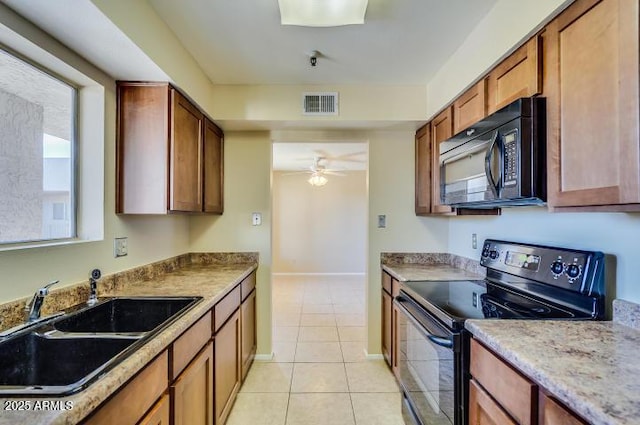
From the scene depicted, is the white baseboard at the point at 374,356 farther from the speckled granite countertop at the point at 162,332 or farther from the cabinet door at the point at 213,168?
the cabinet door at the point at 213,168

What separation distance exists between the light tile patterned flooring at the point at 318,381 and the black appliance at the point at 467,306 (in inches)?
14.7

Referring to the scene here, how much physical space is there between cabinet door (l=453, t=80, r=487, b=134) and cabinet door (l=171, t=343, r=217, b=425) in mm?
1917

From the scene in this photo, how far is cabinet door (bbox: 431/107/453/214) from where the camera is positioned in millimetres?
2191

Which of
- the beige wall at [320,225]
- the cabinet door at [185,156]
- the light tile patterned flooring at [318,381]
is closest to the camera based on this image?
the cabinet door at [185,156]

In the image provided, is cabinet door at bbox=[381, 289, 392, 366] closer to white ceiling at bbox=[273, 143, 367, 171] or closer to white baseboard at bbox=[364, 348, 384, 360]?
white baseboard at bbox=[364, 348, 384, 360]

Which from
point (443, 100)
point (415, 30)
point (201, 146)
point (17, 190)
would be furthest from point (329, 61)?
point (17, 190)

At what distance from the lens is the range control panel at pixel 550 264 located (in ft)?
4.17

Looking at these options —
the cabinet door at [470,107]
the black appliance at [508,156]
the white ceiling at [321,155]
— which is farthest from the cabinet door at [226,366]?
the white ceiling at [321,155]

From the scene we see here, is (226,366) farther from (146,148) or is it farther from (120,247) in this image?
(146,148)

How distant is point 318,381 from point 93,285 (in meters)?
1.71

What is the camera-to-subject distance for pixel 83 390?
762mm

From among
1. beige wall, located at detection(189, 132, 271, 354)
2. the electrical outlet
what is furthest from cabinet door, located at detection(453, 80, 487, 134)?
the electrical outlet

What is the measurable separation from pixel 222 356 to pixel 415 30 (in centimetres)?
217

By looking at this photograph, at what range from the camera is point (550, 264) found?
4.91 feet
